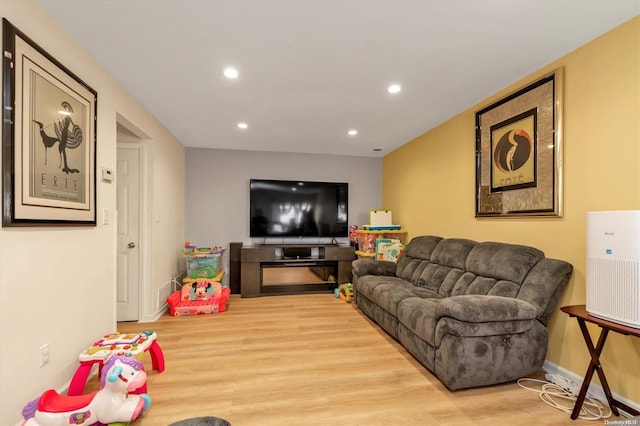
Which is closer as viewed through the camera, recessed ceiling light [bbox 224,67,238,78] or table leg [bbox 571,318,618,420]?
table leg [bbox 571,318,618,420]

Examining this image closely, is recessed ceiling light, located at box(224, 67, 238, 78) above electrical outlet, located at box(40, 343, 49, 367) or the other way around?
above

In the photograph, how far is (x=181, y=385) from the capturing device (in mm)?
2062

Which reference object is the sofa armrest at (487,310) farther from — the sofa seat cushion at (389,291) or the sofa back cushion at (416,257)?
the sofa back cushion at (416,257)

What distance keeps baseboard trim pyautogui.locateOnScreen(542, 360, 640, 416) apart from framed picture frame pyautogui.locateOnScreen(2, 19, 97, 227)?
3.71m

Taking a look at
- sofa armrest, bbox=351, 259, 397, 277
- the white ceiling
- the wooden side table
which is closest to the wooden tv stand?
sofa armrest, bbox=351, 259, 397, 277

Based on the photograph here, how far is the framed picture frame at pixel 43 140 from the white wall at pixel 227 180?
103 inches

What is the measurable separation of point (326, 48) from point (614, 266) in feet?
7.30

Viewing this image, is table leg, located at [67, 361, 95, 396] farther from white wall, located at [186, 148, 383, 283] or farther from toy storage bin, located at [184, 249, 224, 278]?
white wall, located at [186, 148, 383, 283]

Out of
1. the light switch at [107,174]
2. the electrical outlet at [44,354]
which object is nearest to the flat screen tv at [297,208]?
the light switch at [107,174]

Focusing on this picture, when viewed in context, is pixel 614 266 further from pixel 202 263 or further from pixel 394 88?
pixel 202 263

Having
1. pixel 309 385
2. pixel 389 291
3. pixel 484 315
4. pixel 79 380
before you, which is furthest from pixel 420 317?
pixel 79 380

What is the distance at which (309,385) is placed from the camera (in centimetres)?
207

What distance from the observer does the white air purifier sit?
1.48 meters

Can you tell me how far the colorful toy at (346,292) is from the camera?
421 cm
